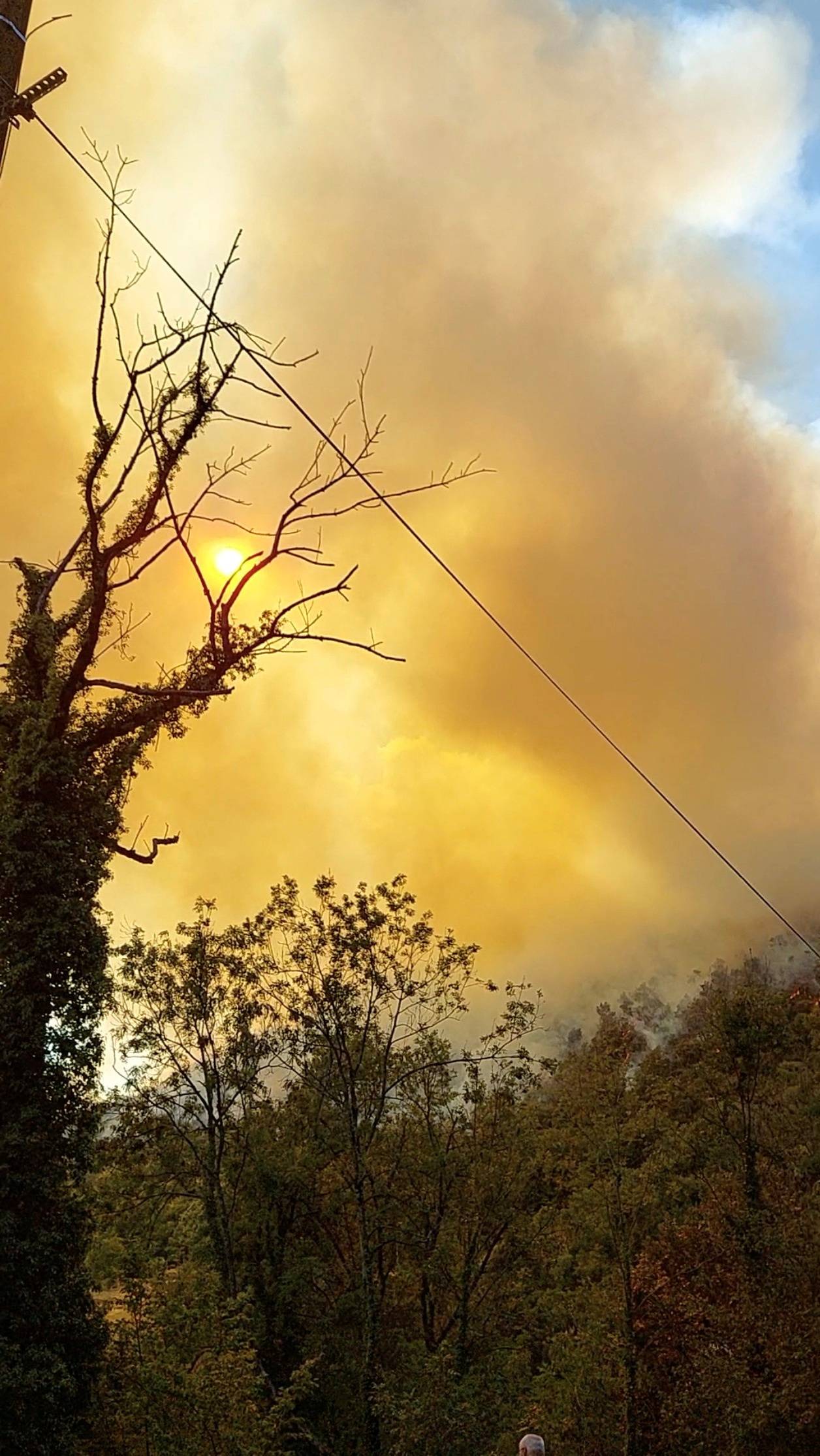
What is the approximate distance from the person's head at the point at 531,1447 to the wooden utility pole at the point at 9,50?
8.13 meters

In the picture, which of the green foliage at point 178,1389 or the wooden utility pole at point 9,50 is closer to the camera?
the wooden utility pole at point 9,50

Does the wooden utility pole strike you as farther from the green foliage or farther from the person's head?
the green foliage

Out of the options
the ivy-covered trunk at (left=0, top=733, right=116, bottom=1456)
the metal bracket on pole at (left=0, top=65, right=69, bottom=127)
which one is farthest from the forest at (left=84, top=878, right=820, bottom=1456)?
the metal bracket on pole at (left=0, top=65, right=69, bottom=127)

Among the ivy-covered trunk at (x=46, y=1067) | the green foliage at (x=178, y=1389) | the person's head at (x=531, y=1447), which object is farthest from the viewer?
the green foliage at (x=178, y=1389)

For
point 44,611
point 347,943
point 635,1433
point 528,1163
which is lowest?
point 635,1433

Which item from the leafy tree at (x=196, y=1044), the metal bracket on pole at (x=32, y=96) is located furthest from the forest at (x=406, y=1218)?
the metal bracket on pole at (x=32, y=96)

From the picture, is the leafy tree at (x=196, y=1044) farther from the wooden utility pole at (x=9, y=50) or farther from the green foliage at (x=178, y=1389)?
the wooden utility pole at (x=9, y=50)

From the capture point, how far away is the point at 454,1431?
15.2 m

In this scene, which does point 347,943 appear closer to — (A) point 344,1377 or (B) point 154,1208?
(B) point 154,1208

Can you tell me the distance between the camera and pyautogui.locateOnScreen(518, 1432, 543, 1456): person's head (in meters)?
5.70

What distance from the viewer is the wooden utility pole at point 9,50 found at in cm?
500

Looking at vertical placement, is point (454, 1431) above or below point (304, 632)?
below

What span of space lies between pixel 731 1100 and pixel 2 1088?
82.8 feet

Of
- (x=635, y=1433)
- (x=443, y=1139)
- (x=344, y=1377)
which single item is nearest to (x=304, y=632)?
(x=443, y=1139)
